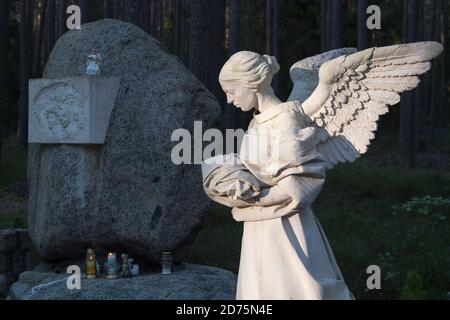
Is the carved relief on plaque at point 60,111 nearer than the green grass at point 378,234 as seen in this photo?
Yes

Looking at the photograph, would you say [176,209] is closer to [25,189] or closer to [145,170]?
[145,170]

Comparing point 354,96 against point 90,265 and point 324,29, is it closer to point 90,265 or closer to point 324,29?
point 90,265

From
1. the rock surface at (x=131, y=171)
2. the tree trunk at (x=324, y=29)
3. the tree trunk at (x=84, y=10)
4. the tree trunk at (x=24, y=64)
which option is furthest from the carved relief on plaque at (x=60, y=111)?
the tree trunk at (x=24, y=64)

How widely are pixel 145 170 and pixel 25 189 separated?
7180mm

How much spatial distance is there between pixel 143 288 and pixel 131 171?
105 cm

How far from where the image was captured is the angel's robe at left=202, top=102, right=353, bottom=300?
141 inches

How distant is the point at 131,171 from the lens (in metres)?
6.72

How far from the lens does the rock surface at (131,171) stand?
21.8 ft

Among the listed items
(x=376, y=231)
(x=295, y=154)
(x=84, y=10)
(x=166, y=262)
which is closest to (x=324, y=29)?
(x=84, y=10)

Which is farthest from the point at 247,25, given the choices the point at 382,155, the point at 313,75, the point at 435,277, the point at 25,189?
the point at 313,75

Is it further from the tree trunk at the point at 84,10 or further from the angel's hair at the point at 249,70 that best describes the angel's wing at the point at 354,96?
the tree trunk at the point at 84,10

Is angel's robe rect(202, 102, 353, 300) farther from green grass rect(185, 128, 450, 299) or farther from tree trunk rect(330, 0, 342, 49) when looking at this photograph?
tree trunk rect(330, 0, 342, 49)

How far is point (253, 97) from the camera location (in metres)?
3.75

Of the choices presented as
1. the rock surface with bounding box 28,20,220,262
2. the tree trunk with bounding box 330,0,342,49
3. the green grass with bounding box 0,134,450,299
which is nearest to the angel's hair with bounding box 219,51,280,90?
the rock surface with bounding box 28,20,220,262
